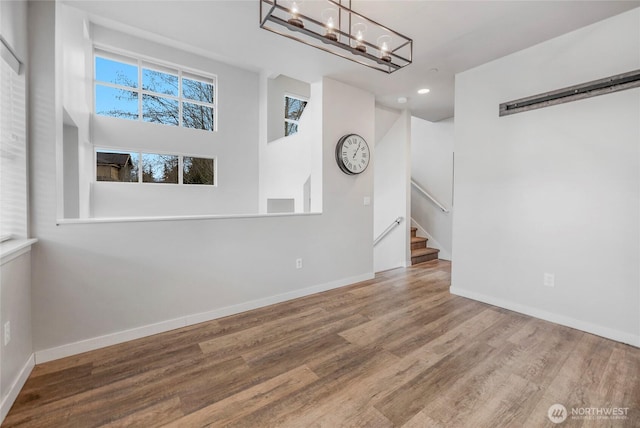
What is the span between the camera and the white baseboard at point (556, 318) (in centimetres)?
223

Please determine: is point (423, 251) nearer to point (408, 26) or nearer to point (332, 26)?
point (408, 26)

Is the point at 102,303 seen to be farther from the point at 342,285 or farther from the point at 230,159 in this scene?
the point at 230,159

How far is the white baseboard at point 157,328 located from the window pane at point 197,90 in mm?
4727

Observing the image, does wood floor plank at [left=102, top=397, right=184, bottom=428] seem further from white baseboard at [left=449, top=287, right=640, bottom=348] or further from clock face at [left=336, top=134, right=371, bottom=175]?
white baseboard at [left=449, top=287, right=640, bottom=348]

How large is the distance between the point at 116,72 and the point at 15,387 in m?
5.34

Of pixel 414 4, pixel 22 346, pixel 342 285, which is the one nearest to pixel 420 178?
pixel 342 285

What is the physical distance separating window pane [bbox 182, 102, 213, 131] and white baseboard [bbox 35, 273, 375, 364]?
4.33m

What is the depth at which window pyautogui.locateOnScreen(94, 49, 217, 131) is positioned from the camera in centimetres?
490

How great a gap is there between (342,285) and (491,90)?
9.46 ft

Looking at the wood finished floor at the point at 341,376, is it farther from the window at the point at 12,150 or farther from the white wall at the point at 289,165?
the white wall at the point at 289,165

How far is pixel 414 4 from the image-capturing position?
207 cm

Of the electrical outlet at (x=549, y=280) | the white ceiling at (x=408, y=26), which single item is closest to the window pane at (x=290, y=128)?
the white ceiling at (x=408, y=26)

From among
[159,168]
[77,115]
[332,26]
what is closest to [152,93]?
[159,168]

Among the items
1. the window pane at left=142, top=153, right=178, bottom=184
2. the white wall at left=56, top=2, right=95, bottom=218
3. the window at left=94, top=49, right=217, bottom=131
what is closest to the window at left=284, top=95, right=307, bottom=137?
the window at left=94, top=49, right=217, bottom=131
